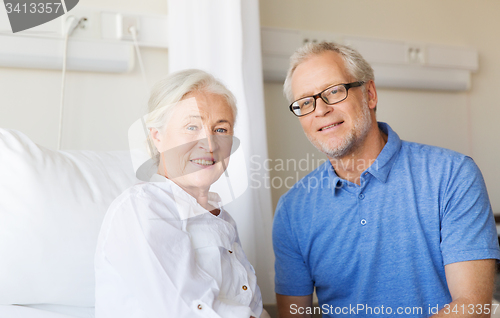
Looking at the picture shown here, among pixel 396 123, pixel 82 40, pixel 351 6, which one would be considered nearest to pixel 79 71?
pixel 82 40

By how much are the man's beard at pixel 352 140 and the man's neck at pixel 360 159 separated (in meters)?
0.02

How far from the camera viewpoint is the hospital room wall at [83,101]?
1.23m

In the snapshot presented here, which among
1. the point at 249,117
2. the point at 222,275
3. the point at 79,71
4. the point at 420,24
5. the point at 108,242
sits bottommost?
the point at 222,275

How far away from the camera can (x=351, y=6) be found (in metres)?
1.92

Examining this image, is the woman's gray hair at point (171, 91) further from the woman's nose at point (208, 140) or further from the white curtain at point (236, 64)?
the white curtain at point (236, 64)

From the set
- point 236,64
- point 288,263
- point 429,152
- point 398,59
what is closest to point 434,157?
point 429,152

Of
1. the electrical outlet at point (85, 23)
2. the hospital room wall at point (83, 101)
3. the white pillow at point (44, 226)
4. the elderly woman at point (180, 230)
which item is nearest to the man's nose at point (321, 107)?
the elderly woman at point (180, 230)

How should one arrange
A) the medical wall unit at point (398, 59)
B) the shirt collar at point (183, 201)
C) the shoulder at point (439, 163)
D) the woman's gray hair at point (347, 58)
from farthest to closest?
the medical wall unit at point (398, 59) → the woman's gray hair at point (347, 58) → the shoulder at point (439, 163) → the shirt collar at point (183, 201)

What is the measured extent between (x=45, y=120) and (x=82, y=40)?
27 cm

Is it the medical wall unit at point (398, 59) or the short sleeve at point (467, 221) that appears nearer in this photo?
the short sleeve at point (467, 221)

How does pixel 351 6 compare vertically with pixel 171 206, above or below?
above

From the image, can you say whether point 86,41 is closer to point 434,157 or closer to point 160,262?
point 160,262

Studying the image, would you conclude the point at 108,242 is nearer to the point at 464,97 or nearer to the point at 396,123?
the point at 396,123

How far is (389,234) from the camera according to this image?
112 centimetres
